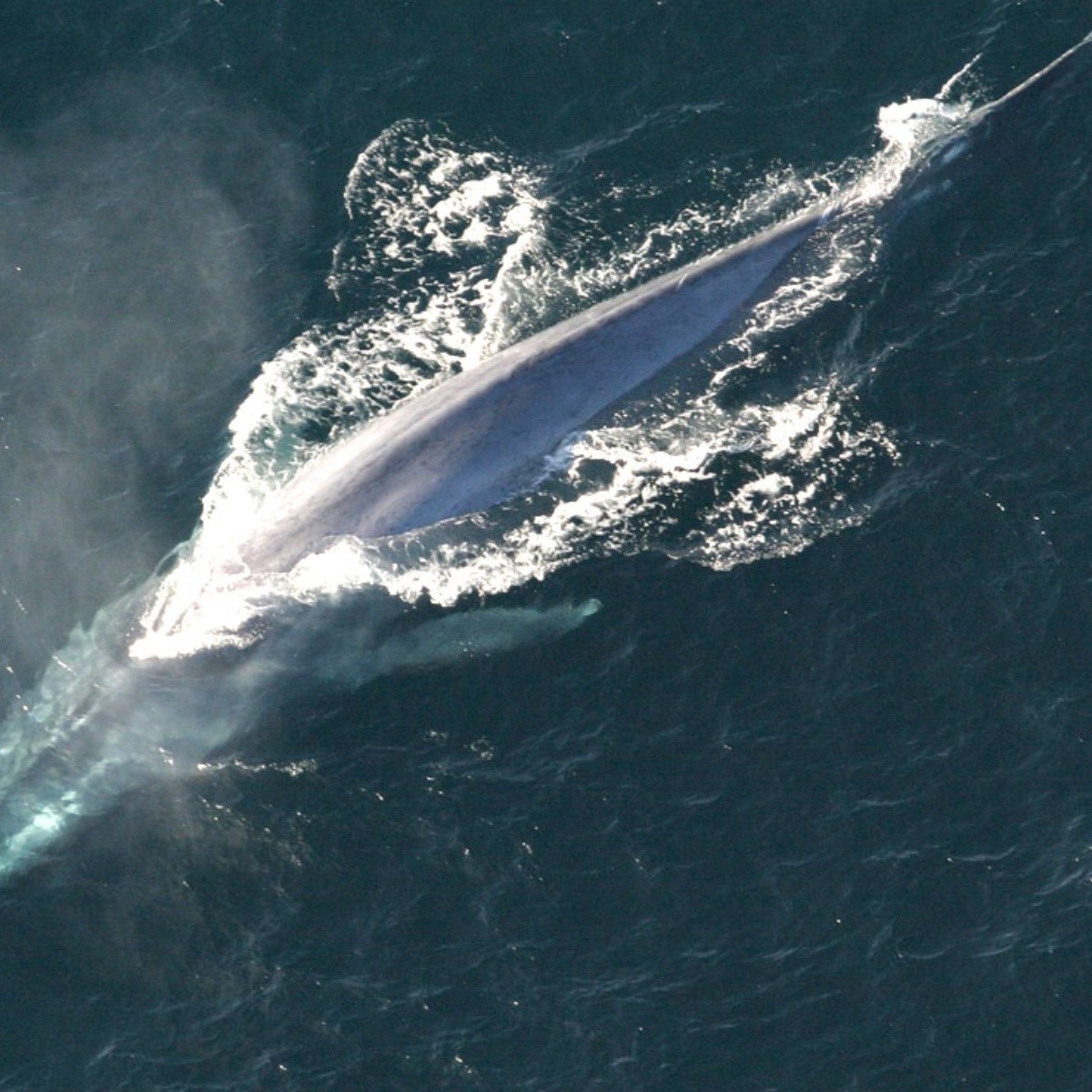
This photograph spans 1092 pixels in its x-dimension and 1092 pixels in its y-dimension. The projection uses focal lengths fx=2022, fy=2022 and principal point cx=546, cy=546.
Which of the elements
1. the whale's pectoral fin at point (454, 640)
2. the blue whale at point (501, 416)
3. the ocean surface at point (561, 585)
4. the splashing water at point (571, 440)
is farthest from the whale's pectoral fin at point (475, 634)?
the blue whale at point (501, 416)

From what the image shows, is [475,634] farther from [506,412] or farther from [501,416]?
[506,412]

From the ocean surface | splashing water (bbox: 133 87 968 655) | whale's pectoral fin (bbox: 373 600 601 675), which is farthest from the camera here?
splashing water (bbox: 133 87 968 655)

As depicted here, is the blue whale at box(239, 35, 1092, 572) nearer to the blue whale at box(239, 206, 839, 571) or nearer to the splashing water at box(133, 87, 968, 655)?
the blue whale at box(239, 206, 839, 571)

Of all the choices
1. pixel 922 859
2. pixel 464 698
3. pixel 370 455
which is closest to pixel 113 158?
pixel 370 455

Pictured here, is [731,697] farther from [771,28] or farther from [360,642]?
[771,28]

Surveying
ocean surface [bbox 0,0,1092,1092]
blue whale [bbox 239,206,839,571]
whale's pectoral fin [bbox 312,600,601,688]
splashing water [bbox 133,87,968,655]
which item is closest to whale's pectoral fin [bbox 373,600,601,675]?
whale's pectoral fin [bbox 312,600,601,688]

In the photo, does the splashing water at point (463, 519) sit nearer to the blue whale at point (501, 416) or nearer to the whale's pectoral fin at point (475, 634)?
the whale's pectoral fin at point (475, 634)
